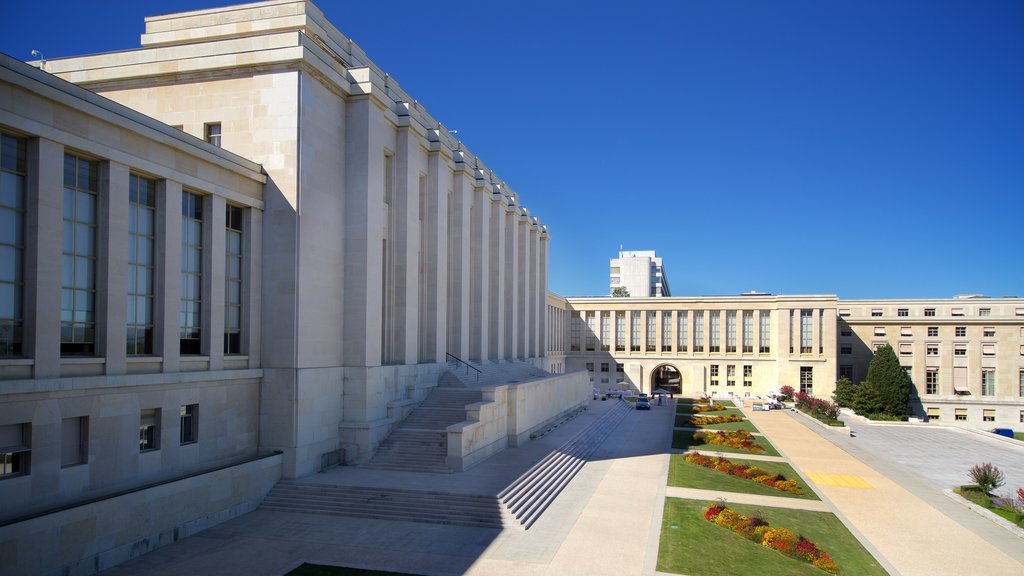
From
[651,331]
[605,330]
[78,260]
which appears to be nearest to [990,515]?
[78,260]

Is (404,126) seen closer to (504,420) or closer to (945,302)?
(504,420)

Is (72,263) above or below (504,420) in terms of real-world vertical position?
above

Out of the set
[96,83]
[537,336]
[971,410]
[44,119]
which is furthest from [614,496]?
[971,410]

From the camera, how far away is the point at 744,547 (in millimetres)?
20484

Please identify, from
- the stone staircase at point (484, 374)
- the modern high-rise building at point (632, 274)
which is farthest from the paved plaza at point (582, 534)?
the modern high-rise building at point (632, 274)

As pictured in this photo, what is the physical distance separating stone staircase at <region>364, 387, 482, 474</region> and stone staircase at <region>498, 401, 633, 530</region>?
371cm

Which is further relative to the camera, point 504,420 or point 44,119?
point 504,420

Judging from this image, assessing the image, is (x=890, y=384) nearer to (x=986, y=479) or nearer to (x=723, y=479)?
(x=986, y=479)

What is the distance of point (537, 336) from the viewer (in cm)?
6506

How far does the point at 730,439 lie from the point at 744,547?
22.8 meters

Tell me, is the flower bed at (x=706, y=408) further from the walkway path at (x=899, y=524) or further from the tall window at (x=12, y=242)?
the tall window at (x=12, y=242)

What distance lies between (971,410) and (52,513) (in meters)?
91.0

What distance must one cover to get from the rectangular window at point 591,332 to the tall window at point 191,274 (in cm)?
6900

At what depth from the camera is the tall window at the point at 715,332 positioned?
8400 cm
